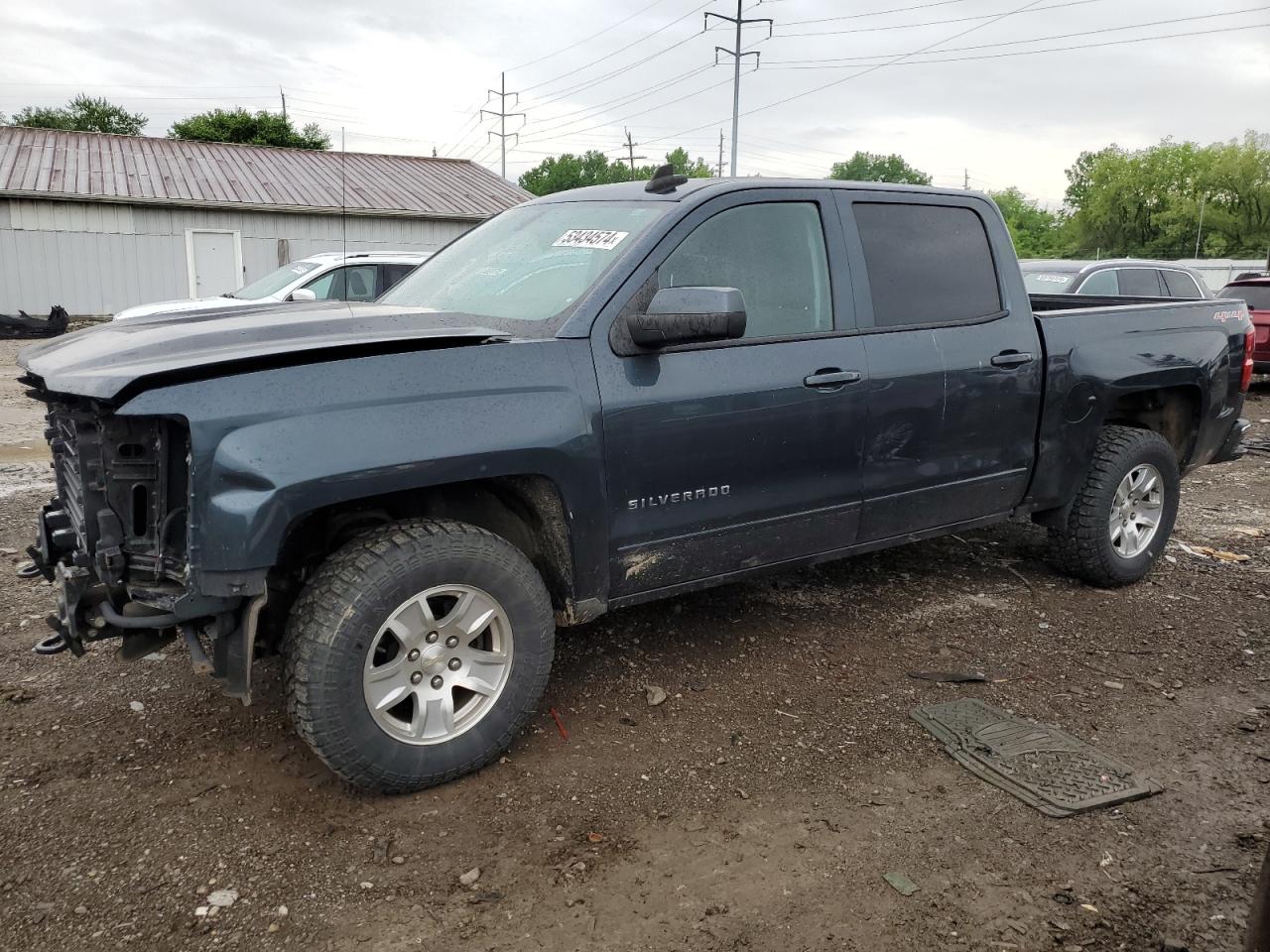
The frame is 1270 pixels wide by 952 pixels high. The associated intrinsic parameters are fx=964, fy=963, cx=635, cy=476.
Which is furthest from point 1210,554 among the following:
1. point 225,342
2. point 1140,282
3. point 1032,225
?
point 1032,225

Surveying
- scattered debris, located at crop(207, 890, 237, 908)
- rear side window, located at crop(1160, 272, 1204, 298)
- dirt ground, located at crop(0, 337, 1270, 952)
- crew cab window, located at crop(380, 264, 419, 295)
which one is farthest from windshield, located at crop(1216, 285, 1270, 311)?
scattered debris, located at crop(207, 890, 237, 908)

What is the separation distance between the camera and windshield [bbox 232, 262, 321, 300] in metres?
9.94

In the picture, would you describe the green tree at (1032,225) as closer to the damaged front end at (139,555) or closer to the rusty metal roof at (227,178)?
the rusty metal roof at (227,178)

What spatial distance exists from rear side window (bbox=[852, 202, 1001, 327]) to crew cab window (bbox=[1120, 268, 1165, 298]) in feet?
24.9

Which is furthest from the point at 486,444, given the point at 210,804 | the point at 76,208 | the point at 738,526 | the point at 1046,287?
the point at 76,208

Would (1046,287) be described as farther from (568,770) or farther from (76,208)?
(76,208)

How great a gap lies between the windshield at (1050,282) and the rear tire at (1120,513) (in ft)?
19.6

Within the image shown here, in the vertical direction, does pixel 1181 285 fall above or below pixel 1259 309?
above

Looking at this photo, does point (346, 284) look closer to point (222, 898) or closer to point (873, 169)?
point (222, 898)

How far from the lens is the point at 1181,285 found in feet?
38.4

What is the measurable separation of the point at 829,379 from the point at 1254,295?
12.1m

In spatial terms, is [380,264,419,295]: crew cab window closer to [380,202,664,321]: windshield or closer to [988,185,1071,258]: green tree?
[380,202,664,321]: windshield

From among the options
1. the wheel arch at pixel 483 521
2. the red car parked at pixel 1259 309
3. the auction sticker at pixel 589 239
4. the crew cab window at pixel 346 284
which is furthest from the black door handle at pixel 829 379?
the red car parked at pixel 1259 309

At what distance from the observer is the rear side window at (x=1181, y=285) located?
1147 cm
